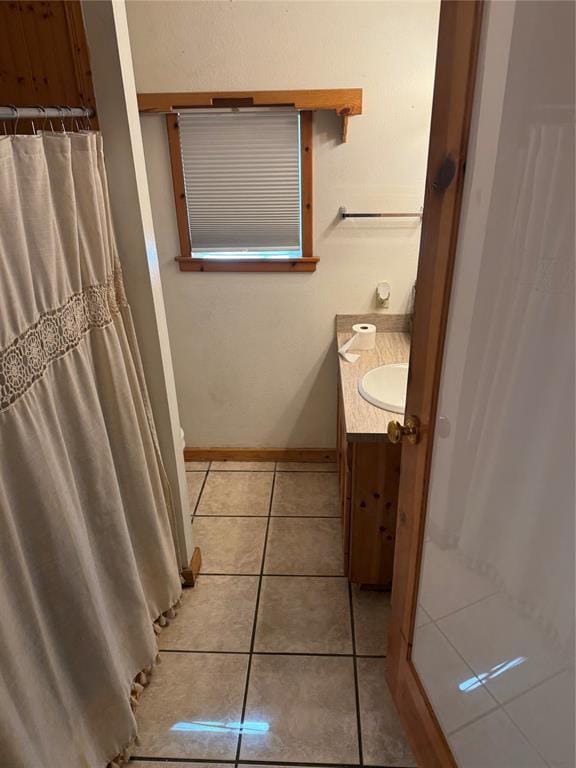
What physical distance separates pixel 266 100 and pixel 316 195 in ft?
1.45

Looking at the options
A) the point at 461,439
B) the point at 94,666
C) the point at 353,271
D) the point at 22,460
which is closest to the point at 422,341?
the point at 461,439

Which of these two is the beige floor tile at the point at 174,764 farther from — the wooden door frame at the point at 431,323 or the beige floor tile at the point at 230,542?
the beige floor tile at the point at 230,542

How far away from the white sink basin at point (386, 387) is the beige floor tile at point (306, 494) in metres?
0.77

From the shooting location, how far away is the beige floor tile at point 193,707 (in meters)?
1.58

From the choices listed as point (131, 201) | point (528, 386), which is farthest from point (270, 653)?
point (131, 201)

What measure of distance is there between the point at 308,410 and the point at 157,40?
1.84m

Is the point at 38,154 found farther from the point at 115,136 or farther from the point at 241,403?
the point at 241,403

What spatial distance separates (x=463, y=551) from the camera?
1.11 metres

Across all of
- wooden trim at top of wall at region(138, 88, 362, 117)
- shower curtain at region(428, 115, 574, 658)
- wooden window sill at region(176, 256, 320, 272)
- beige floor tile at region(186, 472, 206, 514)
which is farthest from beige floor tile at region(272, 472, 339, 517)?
wooden trim at top of wall at region(138, 88, 362, 117)

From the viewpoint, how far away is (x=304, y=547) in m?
2.34

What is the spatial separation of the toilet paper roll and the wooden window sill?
0.38 metres

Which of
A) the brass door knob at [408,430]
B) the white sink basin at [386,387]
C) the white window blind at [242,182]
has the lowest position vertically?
the white sink basin at [386,387]

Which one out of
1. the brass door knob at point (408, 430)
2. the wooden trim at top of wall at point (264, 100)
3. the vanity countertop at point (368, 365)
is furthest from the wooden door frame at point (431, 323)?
the wooden trim at top of wall at point (264, 100)

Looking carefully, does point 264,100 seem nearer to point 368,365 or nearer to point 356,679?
point 368,365
